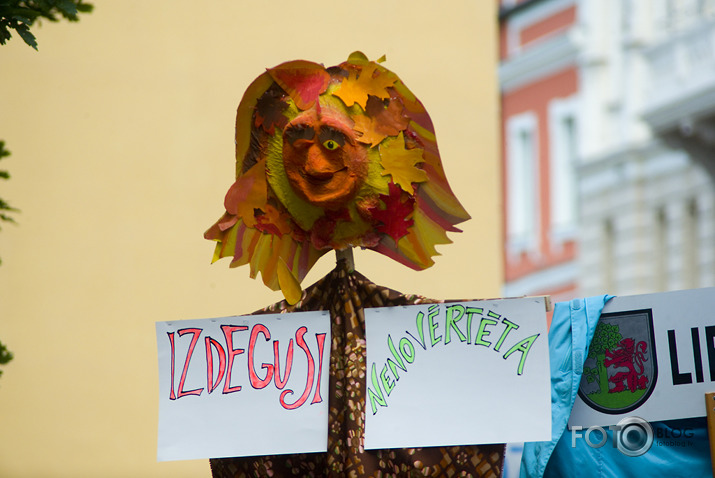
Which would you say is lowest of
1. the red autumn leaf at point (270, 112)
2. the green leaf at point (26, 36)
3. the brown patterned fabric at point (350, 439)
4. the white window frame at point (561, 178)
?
the brown patterned fabric at point (350, 439)

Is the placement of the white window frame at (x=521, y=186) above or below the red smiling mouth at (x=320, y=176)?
above

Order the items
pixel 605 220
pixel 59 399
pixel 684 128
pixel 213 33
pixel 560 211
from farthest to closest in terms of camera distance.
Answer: pixel 560 211 < pixel 605 220 < pixel 684 128 < pixel 213 33 < pixel 59 399

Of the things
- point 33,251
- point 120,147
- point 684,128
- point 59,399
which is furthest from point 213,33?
point 684,128

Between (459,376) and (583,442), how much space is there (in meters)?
0.41

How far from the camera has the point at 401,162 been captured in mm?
3607

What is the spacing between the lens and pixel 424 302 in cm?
359

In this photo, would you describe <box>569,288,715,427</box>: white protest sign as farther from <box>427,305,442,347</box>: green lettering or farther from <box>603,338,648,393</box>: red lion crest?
<box>427,305,442,347</box>: green lettering

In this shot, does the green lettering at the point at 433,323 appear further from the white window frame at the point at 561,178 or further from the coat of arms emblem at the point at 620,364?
the white window frame at the point at 561,178

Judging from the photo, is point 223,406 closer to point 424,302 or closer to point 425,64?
point 424,302

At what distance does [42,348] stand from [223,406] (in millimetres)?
2250

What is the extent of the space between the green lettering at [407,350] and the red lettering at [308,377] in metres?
0.24

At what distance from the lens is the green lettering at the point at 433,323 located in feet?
11.5

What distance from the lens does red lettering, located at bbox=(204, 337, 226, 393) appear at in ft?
11.9

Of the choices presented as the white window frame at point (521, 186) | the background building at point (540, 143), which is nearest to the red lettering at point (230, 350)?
the background building at point (540, 143)
